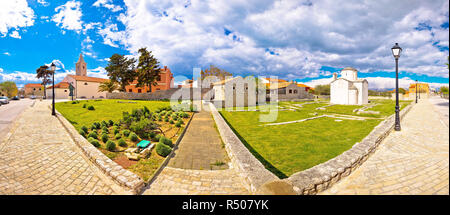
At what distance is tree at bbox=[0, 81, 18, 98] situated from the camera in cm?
5698

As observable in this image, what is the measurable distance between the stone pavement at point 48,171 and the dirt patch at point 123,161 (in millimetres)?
635

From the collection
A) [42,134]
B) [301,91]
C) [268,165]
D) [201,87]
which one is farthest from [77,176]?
[301,91]

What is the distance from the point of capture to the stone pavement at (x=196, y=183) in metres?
3.89

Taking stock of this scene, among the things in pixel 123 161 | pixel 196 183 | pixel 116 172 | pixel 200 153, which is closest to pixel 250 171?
pixel 196 183

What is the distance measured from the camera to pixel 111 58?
37469 millimetres

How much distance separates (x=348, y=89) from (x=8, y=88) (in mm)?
95358

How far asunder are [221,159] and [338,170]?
332 cm

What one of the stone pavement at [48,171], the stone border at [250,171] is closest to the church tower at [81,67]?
the stone pavement at [48,171]

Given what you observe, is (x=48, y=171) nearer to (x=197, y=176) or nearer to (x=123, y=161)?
(x=123, y=161)

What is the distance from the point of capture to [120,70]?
37.9m

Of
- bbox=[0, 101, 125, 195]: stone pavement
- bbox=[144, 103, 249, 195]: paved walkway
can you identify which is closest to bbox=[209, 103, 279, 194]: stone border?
bbox=[144, 103, 249, 195]: paved walkway

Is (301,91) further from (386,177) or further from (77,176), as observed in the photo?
(77,176)

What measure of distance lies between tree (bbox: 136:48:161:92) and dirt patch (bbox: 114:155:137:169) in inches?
1316

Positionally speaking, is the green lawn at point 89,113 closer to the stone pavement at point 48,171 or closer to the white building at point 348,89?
the stone pavement at point 48,171
